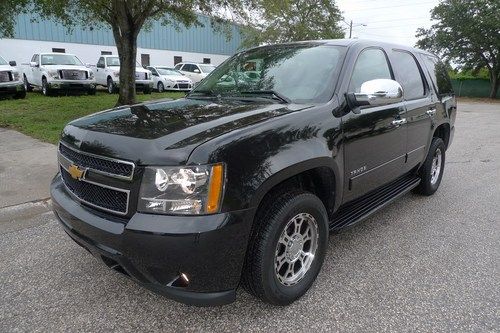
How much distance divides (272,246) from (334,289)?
0.81 m

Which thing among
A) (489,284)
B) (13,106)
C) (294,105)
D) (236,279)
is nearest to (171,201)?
(236,279)

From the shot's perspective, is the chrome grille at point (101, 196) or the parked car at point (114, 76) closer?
the chrome grille at point (101, 196)

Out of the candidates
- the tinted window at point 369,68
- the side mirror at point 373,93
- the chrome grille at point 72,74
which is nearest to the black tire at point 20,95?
the chrome grille at point 72,74

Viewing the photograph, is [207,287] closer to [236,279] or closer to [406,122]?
[236,279]

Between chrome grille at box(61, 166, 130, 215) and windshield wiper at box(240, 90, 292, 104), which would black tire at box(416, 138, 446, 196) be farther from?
chrome grille at box(61, 166, 130, 215)

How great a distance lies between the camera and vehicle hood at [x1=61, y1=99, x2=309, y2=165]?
2.20 m

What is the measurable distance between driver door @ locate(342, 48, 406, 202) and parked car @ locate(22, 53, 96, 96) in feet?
48.8

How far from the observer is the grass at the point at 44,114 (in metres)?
8.91

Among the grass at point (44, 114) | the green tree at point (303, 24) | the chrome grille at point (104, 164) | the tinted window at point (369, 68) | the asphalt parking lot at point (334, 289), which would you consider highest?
the green tree at point (303, 24)

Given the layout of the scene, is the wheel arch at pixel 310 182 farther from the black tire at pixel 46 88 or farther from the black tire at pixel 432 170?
the black tire at pixel 46 88

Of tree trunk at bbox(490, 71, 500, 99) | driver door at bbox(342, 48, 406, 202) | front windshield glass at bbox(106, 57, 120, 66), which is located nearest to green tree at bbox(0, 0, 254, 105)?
front windshield glass at bbox(106, 57, 120, 66)

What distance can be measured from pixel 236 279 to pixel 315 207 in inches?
29.9

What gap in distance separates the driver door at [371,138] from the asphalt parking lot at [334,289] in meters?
0.60

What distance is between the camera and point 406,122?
3934 mm
